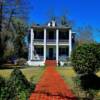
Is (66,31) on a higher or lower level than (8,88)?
higher

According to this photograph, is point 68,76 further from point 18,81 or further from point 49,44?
→ point 49,44

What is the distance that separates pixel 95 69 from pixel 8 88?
233 inches

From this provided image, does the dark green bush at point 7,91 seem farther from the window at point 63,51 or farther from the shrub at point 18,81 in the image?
the window at point 63,51

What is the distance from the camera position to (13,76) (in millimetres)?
14578

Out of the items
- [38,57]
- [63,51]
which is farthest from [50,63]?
[63,51]

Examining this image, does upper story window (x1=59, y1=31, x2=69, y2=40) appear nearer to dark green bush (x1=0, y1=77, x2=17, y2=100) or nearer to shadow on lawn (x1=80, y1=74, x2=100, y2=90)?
shadow on lawn (x1=80, y1=74, x2=100, y2=90)

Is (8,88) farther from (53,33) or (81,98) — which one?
(53,33)

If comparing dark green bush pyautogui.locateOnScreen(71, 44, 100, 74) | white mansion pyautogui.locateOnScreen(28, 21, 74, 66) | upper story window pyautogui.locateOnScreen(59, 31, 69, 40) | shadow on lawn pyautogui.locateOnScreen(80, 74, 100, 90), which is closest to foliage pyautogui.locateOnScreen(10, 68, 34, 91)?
shadow on lawn pyautogui.locateOnScreen(80, 74, 100, 90)

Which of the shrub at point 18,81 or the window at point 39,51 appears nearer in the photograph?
the shrub at point 18,81

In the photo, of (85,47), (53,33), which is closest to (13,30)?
(53,33)

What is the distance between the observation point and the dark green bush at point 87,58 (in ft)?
54.0

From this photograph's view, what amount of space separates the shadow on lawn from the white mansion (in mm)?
30261

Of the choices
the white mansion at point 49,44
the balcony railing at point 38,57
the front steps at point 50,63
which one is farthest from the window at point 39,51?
the front steps at point 50,63

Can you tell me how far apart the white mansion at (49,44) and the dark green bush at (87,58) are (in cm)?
3114
